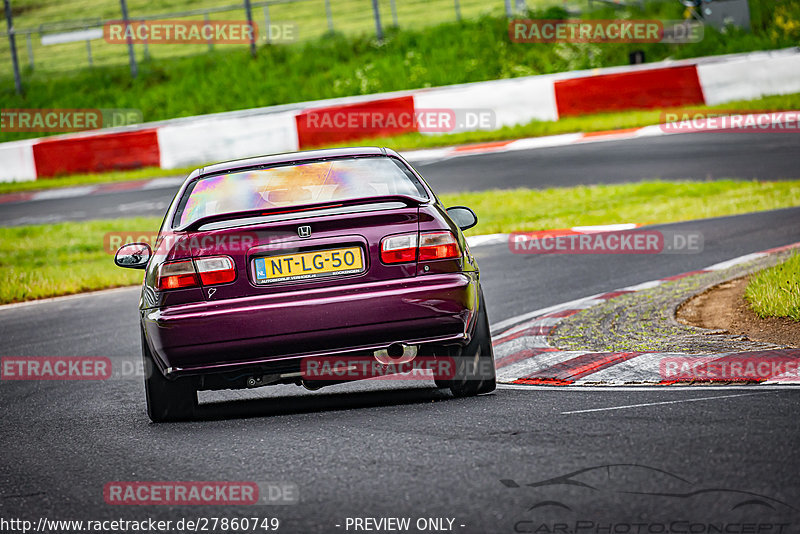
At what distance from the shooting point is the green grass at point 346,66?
2628 cm

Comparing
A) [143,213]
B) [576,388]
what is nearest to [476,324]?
[576,388]

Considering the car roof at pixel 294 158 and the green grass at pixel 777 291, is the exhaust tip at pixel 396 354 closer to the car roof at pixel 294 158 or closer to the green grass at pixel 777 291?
the car roof at pixel 294 158

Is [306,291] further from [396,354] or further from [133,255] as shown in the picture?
[133,255]

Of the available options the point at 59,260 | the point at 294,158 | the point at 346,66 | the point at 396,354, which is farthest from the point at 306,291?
the point at 346,66

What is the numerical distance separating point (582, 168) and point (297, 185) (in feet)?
36.9

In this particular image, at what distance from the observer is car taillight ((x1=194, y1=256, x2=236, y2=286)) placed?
5.95m

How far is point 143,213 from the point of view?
57.5 feet

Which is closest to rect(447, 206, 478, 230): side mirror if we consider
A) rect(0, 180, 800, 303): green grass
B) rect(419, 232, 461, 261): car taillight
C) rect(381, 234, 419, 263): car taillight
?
rect(419, 232, 461, 261): car taillight

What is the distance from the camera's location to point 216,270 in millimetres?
5949

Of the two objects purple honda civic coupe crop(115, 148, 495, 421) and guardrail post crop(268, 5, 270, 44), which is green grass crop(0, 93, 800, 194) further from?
purple honda civic coupe crop(115, 148, 495, 421)

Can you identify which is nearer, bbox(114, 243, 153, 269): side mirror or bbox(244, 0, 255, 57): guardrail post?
bbox(114, 243, 153, 269): side mirror

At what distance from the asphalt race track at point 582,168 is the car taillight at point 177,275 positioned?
1090 centimetres

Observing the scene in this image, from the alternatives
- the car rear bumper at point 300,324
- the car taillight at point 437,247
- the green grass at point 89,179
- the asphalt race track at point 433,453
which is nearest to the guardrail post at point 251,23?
the green grass at point 89,179

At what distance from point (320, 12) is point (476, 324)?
2907 cm
